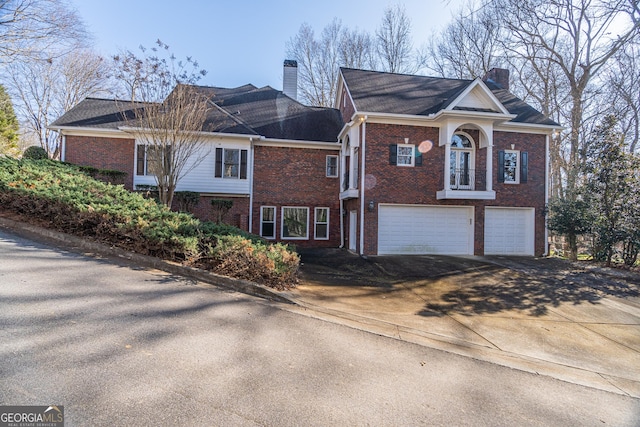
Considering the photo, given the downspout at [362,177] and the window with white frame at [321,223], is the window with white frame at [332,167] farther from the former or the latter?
the downspout at [362,177]

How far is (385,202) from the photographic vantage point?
12555 mm

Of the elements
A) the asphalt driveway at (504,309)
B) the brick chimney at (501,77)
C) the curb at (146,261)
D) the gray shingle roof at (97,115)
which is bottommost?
the asphalt driveway at (504,309)

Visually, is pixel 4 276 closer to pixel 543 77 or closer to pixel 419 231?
pixel 419 231

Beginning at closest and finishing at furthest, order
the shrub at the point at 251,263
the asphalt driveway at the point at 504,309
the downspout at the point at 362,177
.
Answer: the asphalt driveway at the point at 504,309 → the shrub at the point at 251,263 → the downspout at the point at 362,177

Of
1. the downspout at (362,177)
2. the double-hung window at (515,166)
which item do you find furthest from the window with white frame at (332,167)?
the double-hung window at (515,166)

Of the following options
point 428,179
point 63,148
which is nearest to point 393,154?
point 428,179

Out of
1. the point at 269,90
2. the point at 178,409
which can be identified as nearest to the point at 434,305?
the point at 178,409

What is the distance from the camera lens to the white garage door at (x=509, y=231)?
1357 centimetres

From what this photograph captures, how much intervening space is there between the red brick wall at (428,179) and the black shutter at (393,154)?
153 millimetres

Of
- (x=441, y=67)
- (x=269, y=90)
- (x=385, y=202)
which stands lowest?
(x=385, y=202)

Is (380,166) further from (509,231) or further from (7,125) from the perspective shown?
(7,125)

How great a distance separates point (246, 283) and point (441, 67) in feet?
79.9

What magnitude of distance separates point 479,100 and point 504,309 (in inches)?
364

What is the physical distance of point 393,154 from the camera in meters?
12.6
